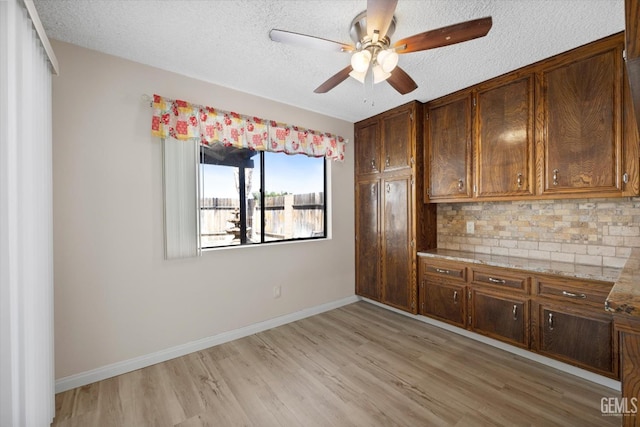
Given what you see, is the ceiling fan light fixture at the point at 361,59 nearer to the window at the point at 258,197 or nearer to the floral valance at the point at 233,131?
the floral valance at the point at 233,131

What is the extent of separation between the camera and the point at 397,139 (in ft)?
10.3

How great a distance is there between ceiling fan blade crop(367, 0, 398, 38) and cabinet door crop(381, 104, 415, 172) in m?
1.69

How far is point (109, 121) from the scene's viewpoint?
203 cm

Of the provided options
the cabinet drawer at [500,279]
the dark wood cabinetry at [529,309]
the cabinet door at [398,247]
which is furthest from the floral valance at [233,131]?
the cabinet drawer at [500,279]

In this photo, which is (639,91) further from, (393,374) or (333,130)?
(333,130)

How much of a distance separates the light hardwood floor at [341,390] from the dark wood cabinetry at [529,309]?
0.64 ft

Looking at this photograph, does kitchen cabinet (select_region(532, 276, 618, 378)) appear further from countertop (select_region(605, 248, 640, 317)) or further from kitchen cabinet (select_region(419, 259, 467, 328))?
countertop (select_region(605, 248, 640, 317))

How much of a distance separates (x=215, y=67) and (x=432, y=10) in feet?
5.57

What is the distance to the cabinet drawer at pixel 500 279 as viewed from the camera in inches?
87.7

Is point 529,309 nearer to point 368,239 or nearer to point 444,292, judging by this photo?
point 444,292

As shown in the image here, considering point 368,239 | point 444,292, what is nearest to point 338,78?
point 368,239

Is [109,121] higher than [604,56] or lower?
lower

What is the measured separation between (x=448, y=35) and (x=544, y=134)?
4.75 feet

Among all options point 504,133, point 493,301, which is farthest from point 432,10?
point 493,301
